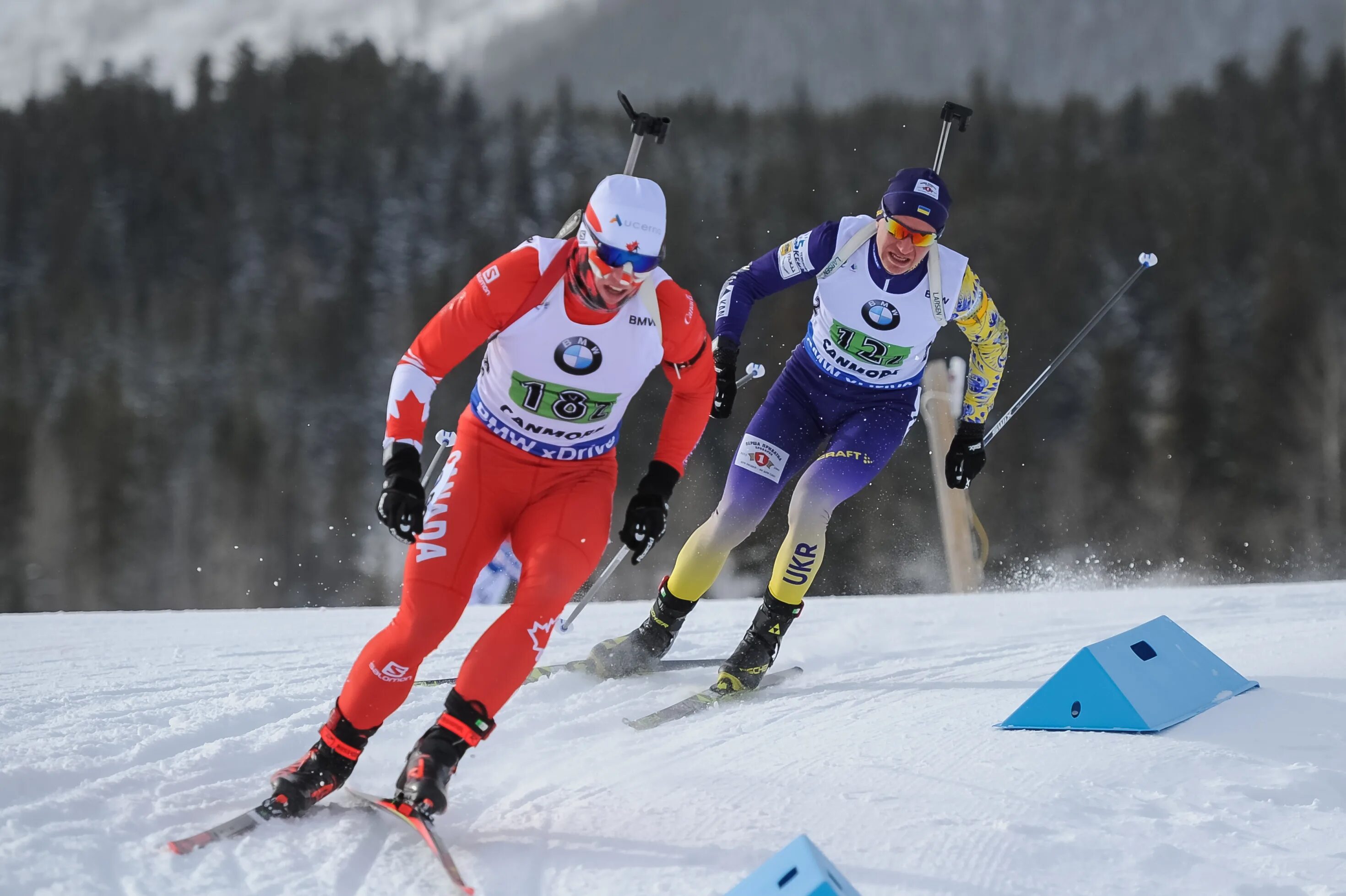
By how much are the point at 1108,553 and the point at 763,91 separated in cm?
5270

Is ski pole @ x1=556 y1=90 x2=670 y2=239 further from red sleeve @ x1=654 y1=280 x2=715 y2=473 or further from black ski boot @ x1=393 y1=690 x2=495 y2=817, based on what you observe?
black ski boot @ x1=393 y1=690 x2=495 y2=817

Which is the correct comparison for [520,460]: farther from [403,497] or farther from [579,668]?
[579,668]

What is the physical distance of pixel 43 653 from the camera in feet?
15.2

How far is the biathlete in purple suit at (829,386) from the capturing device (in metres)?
4.31

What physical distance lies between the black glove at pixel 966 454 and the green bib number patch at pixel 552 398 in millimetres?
2114

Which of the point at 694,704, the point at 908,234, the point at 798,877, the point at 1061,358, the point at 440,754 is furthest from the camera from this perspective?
the point at 1061,358

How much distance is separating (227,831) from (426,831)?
1.56ft

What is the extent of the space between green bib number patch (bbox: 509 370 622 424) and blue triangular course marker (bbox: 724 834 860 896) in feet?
4.78

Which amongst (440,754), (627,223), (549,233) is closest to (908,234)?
(627,223)

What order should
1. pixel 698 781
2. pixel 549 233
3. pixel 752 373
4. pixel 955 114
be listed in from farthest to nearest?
1. pixel 549 233
2. pixel 752 373
3. pixel 955 114
4. pixel 698 781

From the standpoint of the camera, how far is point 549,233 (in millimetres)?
63219

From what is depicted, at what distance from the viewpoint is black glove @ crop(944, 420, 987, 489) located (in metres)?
4.87

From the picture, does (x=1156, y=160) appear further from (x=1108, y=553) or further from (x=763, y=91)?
(x=1108, y=553)

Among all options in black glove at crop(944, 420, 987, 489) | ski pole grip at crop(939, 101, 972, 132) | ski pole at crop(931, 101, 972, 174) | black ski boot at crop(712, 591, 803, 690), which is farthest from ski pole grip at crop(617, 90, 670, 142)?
black glove at crop(944, 420, 987, 489)
